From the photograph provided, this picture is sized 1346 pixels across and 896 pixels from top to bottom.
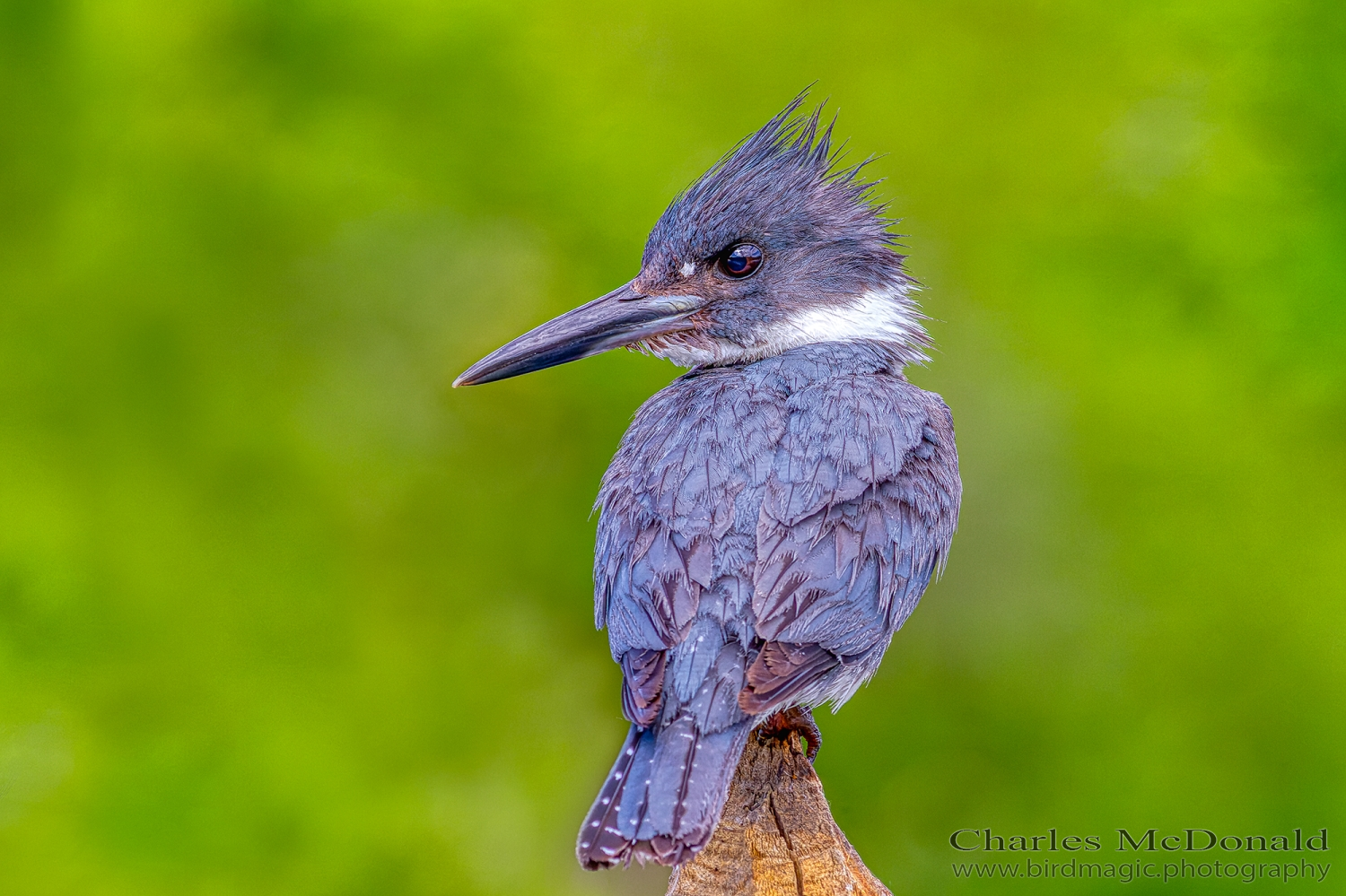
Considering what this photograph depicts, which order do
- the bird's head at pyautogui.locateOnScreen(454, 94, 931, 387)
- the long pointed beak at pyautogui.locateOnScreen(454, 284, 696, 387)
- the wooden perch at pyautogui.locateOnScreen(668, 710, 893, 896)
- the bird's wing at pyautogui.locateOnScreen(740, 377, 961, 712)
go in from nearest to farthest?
the wooden perch at pyautogui.locateOnScreen(668, 710, 893, 896), the bird's wing at pyautogui.locateOnScreen(740, 377, 961, 712), the long pointed beak at pyautogui.locateOnScreen(454, 284, 696, 387), the bird's head at pyautogui.locateOnScreen(454, 94, 931, 387)

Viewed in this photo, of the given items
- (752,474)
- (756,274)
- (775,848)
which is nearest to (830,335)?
(756,274)

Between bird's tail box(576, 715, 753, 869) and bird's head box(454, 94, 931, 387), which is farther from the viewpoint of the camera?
bird's head box(454, 94, 931, 387)

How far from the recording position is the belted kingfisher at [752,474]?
8.88ft

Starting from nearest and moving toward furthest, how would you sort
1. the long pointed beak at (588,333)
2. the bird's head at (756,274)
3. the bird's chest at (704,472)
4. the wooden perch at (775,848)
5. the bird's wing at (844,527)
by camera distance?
1. the wooden perch at (775,848)
2. the bird's wing at (844,527)
3. the bird's chest at (704,472)
4. the long pointed beak at (588,333)
5. the bird's head at (756,274)

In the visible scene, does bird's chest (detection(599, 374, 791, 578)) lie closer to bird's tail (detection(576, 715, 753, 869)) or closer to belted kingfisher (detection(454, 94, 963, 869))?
belted kingfisher (detection(454, 94, 963, 869))

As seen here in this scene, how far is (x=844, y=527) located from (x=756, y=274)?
988mm

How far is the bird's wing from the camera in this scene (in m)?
2.92

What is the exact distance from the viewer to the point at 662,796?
2.51m

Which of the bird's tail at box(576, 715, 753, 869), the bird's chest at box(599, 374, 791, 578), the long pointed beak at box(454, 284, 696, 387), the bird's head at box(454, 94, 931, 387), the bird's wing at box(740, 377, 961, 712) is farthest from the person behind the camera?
the bird's head at box(454, 94, 931, 387)

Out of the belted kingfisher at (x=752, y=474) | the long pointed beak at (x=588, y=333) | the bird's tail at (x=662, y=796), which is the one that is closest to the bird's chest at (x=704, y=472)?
the belted kingfisher at (x=752, y=474)

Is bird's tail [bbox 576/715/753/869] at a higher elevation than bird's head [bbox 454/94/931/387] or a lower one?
lower

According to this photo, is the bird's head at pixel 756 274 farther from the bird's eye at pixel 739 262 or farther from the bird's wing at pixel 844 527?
the bird's wing at pixel 844 527

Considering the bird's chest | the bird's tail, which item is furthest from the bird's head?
the bird's tail

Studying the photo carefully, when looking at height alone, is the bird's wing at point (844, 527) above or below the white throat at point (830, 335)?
below
